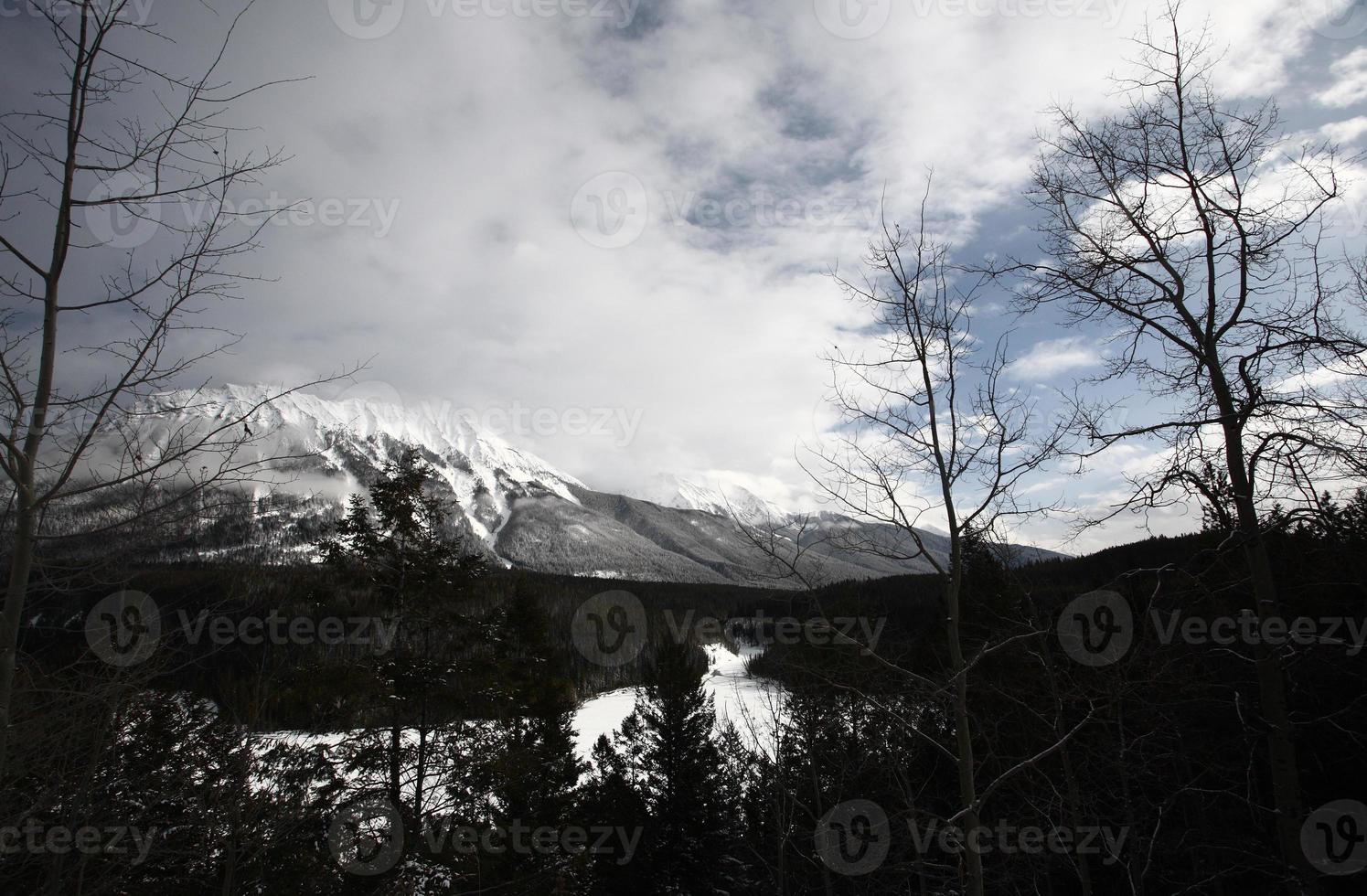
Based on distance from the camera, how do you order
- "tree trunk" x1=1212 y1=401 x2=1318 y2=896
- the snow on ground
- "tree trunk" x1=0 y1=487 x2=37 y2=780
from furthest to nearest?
the snow on ground, "tree trunk" x1=1212 y1=401 x2=1318 y2=896, "tree trunk" x1=0 y1=487 x2=37 y2=780

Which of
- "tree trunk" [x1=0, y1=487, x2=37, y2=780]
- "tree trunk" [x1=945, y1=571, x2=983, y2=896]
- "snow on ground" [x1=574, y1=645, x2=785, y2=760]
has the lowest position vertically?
"snow on ground" [x1=574, y1=645, x2=785, y2=760]

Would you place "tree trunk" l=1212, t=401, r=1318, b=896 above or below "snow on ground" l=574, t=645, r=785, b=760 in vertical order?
above

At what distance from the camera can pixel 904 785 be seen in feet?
21.4

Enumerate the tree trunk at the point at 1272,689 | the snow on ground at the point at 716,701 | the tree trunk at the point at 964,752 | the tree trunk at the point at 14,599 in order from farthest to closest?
the snow on ground at the point at 716,701 → the tree trunk at the point at 1272,689 → the tree trunk at the point at 964,752 → the tree trunk at the point at 14,599

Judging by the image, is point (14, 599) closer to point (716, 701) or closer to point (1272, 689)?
point (1272, 689)

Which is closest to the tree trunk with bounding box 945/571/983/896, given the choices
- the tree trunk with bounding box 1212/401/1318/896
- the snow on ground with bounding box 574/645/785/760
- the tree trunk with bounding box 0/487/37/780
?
the tree trunk with bounding box 1212/401/1318/896

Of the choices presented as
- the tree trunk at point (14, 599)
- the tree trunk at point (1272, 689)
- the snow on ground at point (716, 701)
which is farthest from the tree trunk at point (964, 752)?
the snow on ground at point (716, 701)

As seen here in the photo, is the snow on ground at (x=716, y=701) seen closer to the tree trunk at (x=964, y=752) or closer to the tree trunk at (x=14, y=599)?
the tree trunk at (x=964, y=752)

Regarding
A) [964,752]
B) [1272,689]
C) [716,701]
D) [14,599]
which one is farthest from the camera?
[716,701]

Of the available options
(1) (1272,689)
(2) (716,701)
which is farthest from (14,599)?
(2) (716,701)

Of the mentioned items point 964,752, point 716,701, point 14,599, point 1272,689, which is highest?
point 14,599

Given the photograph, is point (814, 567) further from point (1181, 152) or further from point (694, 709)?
point (694, 709)

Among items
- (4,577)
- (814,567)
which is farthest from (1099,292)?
(4,577)

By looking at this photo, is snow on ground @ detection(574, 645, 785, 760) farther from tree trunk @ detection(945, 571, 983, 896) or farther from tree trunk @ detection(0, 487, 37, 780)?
tree trunk @ detection(0, 487, 37, 780)
